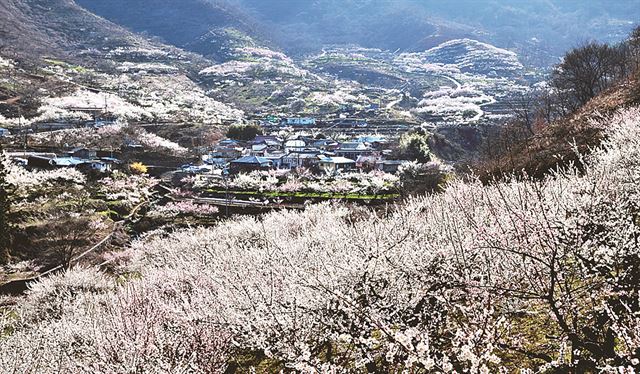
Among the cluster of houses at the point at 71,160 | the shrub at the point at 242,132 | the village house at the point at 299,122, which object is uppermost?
the village house at the point at 299,122

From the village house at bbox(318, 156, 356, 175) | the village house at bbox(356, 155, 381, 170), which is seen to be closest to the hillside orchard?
the village house at bbox(356, 155, 381, 170)

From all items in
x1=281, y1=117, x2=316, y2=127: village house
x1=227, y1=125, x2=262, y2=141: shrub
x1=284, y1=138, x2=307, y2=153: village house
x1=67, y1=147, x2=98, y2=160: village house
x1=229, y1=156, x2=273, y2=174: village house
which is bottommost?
x1=67, y1=147, x2=98, y2=160: village house

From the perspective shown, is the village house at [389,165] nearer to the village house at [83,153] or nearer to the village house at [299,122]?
the village house at [83,153]

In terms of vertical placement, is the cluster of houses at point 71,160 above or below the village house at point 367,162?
below

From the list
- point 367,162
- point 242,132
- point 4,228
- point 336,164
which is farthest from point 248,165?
point 4,228

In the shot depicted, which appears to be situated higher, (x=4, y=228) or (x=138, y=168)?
(x=138, y=168)

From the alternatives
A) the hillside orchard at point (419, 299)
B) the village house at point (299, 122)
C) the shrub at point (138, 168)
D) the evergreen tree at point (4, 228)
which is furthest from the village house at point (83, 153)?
the hillside orchard at point (419, 299)

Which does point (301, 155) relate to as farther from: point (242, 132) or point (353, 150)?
point (242, 132)

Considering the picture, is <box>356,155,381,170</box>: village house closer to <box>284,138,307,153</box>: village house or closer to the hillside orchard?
<box>284,138,307,153</box>: village house
